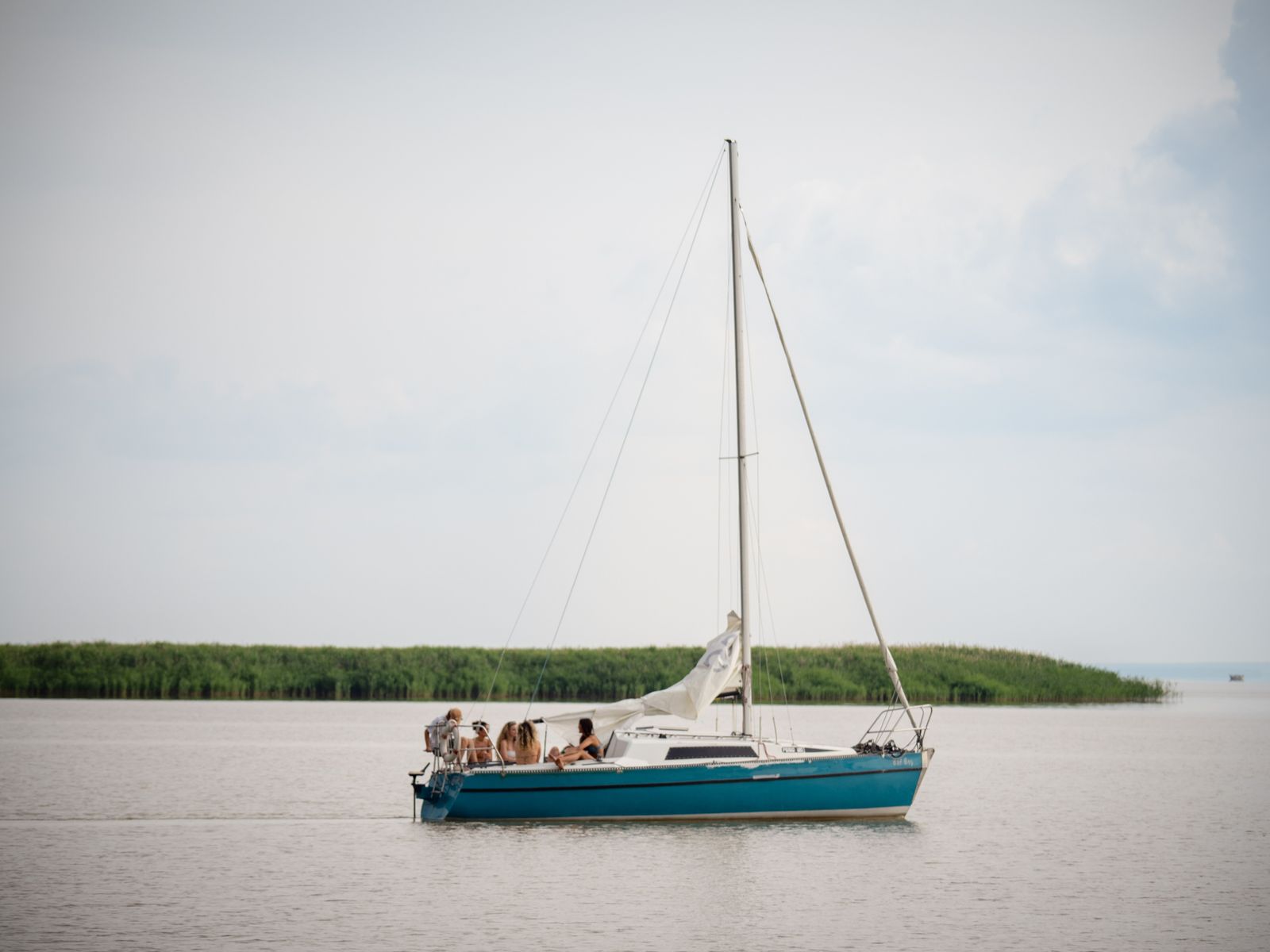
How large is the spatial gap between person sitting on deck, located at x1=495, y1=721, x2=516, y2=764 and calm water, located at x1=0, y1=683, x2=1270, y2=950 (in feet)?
4.57

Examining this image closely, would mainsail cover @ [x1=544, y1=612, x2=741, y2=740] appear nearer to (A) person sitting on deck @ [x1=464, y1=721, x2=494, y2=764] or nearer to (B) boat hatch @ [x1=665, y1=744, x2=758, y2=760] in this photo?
(B) boat hatch @ [x1=665, y1=744, x2=758, y2=760]

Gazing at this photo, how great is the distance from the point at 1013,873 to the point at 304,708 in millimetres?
56930

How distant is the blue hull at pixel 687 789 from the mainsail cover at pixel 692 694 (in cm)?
116

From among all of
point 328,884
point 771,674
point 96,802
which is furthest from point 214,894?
point 771,674

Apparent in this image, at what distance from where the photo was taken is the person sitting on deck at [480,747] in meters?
28.5

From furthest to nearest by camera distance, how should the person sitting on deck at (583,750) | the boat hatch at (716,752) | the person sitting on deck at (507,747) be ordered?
the person sitting on deck at (507,747), the person sitting on deck at (583,750), the boat hatch at (716,752)

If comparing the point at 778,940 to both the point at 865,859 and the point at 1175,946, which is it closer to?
the point at 1175,946

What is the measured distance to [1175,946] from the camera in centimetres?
1941

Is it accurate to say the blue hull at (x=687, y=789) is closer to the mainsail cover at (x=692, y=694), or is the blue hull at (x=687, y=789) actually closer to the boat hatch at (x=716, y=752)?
the boat hatch at (x=716, y=752)

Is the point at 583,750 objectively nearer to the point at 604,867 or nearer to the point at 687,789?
the point at 687,789

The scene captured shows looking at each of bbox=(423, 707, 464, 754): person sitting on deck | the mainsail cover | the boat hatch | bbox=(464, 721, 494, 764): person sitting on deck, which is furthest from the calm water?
the mainsail cover

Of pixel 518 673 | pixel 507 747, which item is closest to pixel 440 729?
pixel 507 747

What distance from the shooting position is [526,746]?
2811cm

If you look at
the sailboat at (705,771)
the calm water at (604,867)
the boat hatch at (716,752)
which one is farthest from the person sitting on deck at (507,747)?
the boat hatch at (716,752)
